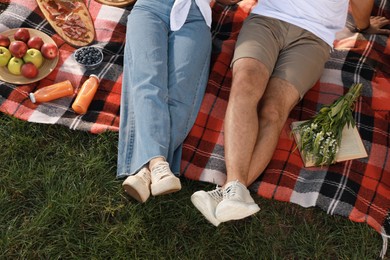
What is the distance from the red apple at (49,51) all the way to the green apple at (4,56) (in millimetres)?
262

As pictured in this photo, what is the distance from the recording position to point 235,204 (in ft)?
10.0

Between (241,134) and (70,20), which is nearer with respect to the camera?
(241,134)

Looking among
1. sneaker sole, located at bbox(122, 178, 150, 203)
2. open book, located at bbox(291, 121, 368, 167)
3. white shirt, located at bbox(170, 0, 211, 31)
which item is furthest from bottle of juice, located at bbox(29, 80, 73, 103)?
open book, located at bbox(291, 121, 368, 167)

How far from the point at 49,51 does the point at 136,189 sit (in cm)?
152

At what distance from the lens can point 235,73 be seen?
3.67 m

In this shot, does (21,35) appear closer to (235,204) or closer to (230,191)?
(230,191)

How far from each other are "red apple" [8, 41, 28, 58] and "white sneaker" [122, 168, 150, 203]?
Answer: 1477 millimetres

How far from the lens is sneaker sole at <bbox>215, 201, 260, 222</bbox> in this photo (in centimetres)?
306

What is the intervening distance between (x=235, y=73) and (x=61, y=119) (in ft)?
4.50

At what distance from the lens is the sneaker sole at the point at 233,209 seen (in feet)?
10.0

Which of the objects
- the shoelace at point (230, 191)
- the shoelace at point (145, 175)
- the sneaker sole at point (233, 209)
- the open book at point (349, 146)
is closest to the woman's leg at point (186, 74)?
the shoelace at point (145, 175)

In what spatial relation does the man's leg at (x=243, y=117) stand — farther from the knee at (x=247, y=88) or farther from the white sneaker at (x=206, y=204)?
the white sneaker at (x=206, y=204)

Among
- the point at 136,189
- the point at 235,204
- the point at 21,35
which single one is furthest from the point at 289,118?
the point at 21,35

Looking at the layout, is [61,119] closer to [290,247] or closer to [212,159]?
[212,159]
